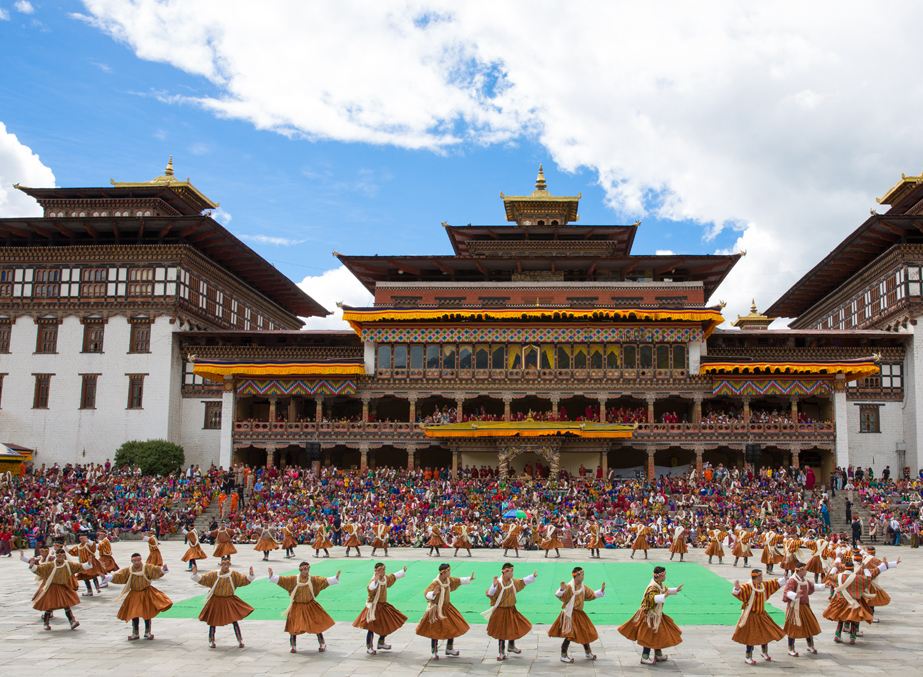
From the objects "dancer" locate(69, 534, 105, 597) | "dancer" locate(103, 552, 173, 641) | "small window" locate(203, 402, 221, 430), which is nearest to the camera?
"dancer" locate(103, 552, 173, 641)

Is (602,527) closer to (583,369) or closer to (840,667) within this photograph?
(583,369)

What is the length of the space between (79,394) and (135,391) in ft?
10.6

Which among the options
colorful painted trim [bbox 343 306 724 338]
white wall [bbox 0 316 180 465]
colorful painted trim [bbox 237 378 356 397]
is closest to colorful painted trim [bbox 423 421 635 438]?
colorful painted trim [bbox 343 306 724 338]

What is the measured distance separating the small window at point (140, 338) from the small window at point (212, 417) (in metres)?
4.85

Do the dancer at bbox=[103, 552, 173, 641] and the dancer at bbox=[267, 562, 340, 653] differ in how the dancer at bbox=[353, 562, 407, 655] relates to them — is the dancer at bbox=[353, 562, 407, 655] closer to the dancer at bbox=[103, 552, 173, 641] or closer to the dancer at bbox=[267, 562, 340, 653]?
the dancer at bbox=[267, 562, 340, 653]

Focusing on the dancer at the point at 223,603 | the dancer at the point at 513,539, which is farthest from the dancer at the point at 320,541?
the dancer at the point at 223,603

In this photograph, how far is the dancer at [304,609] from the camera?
1415cm

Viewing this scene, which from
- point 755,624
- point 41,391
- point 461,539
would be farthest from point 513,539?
point 41,391

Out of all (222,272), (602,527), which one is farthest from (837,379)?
(222,272)

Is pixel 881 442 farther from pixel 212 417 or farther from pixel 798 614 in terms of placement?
pixel 212 417

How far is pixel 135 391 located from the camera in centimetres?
4709

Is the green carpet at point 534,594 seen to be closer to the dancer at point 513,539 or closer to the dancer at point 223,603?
the dancer at point 513,539

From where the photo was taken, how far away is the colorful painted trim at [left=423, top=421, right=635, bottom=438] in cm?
4138

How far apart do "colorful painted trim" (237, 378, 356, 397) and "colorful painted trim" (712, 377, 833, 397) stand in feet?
67.7
